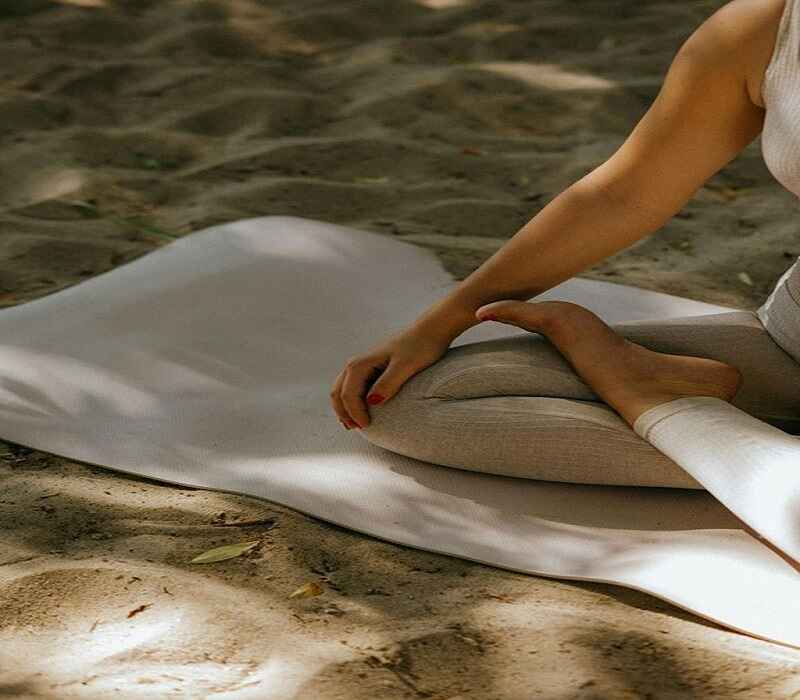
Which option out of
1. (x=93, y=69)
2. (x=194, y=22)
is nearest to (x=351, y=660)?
(x=93, y=69)

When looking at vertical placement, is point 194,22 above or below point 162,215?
above

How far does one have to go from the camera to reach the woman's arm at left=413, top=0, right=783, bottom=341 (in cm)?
169

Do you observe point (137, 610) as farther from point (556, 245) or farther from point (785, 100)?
point (785, 100)

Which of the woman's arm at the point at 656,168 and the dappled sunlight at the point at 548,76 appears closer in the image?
the woman's arm at the point at 656,168

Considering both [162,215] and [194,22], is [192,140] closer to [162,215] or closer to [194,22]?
[162,215]

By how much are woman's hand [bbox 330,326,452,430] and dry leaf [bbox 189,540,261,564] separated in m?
0.27

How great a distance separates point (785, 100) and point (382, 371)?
2.12ft

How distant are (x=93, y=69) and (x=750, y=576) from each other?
2.88 m

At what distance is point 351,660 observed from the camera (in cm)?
135

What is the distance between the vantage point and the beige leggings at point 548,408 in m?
1.71

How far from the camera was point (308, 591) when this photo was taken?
150 centimetres

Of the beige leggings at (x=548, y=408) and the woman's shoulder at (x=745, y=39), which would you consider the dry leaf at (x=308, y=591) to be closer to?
the beige leggings at (x=548, y=408)

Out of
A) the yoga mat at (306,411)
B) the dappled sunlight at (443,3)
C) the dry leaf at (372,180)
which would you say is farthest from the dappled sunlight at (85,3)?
the yoga mat at (306,411)

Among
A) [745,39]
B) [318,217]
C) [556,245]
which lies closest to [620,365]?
[556,245]
